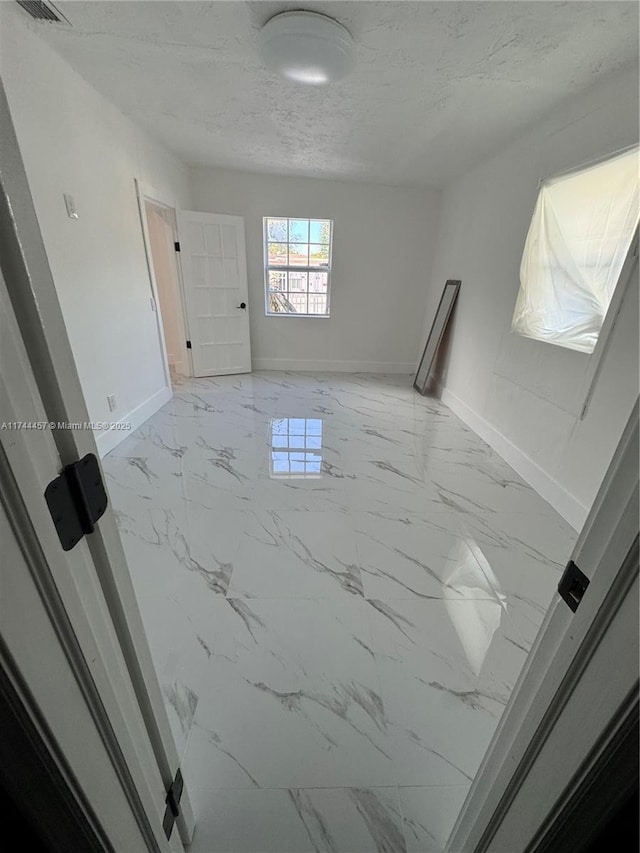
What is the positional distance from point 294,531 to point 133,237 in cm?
293

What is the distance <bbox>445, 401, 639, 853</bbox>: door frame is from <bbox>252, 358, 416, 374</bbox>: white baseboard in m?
4.94

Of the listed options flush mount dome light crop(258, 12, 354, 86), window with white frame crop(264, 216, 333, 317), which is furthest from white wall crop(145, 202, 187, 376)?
flush mount dome light crop(258, 12, 354, 86)

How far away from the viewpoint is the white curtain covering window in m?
1.98

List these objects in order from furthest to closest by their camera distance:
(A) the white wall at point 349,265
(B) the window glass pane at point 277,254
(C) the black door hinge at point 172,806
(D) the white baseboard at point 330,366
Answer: (D) the white baseboard at point 330,366, (B) the window glass pane at point 277,254, (A) the white wall at point 349,265, (C) the black door hinge at point 172,806

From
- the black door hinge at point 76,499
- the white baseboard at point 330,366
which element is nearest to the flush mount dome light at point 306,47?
the black door hinge at point 76,499

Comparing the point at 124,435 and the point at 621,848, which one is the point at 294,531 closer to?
the point at 621,848

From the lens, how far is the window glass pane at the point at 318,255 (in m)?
4.87

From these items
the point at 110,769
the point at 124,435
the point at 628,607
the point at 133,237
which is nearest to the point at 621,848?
the point at 628,607

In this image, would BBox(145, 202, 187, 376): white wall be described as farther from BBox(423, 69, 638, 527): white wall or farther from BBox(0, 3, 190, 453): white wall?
BBox(423, 69, 638, 527): white wall

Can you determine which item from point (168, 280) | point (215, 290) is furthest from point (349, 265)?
point (168, 280)

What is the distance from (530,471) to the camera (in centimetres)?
264

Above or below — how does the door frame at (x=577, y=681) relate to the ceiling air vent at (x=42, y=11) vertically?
below

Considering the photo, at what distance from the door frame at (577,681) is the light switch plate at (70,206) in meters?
3.09

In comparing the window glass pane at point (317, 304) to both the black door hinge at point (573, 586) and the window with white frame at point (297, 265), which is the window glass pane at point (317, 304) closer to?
the window with white frame at point (297, 265)
